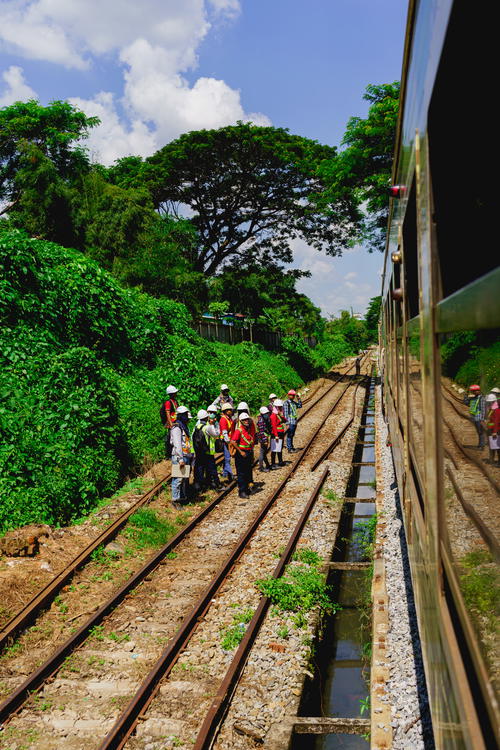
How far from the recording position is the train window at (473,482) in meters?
1.48

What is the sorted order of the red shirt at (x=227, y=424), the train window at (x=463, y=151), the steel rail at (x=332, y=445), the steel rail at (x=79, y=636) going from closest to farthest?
the train window at (x=463, y=151)
the steel rail at (x=79, y=636)
the red shirt at (x=227, y=424)
the steel rail at (x=332, y=445)

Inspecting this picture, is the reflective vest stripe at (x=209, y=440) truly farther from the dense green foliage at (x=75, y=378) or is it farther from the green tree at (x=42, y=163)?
the green tree at (x=42, y=163)

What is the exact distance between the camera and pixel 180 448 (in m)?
10.2

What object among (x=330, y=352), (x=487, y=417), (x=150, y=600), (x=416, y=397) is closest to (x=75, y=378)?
(x=150, y=600)

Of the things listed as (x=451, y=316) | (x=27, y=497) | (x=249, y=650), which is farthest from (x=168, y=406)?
(x=451, y=316)

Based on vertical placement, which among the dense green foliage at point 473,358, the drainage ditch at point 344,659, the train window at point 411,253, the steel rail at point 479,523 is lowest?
the drainage ditch at point 344,659

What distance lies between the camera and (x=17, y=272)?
13.5 meters

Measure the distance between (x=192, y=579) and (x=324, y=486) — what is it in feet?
17.0

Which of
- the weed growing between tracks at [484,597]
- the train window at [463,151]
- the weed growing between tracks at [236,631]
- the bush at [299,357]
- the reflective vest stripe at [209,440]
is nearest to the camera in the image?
the weed growing between tracks at [484,597]

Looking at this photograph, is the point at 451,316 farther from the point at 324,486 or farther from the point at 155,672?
the point at 324,486

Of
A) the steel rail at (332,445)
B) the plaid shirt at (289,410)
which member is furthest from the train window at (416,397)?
the plaid shirt at (289,410)

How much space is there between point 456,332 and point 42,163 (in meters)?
23.4

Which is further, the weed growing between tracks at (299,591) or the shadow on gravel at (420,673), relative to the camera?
the weed growing between tracks at (299,591)

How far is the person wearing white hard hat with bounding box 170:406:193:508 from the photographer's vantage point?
10211mm
